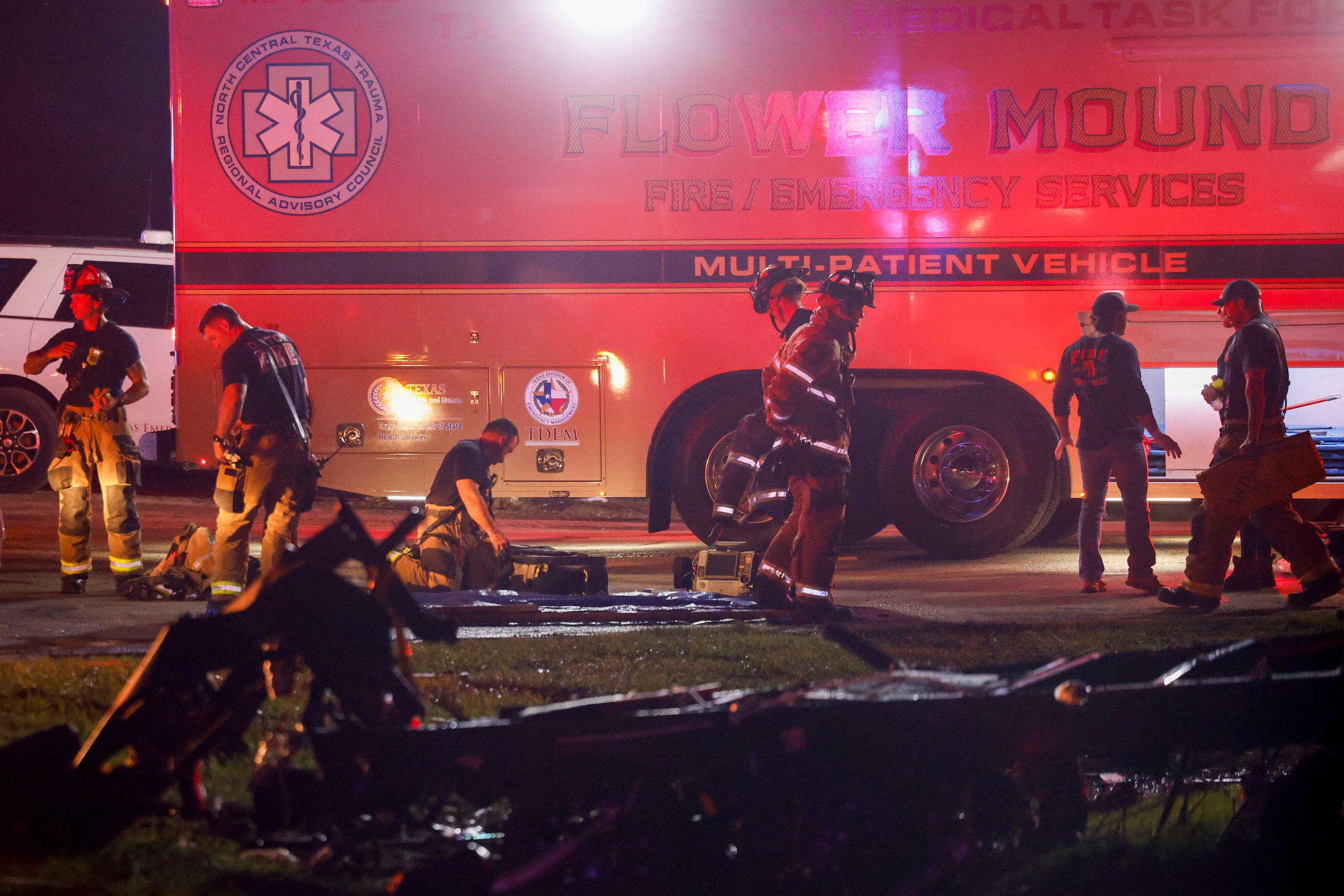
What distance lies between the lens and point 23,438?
10289mm

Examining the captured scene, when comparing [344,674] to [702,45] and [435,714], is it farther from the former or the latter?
[702,45]

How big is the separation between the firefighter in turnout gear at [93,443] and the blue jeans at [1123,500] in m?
5.48

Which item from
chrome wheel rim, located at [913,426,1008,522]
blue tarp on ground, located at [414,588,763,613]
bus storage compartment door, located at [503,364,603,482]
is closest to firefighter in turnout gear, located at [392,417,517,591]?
blue tarp on ground, located at [414,588,763,613]

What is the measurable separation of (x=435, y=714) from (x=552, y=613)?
5.42 feet

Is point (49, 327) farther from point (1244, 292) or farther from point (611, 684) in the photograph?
point (1244, 292)

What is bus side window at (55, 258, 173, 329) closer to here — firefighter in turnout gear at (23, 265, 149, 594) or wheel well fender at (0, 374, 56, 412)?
wheel well fender at (0, 374, 56, 412)

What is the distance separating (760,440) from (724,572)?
780mm

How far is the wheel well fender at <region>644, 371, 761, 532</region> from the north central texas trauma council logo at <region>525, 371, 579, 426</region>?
0.59 m

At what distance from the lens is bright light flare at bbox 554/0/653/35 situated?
7.11 m

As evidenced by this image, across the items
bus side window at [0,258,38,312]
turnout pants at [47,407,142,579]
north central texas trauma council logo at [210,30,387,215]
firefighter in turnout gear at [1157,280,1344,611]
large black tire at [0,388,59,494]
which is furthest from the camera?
bus side window at [0,258,38,312]

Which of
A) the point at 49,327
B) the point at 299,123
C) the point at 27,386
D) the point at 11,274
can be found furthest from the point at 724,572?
the point at 11,274

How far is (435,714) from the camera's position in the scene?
12.4ft

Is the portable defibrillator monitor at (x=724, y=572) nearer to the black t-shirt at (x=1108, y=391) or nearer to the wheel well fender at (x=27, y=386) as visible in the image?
the black t-shirt at (x=1108, y=391)

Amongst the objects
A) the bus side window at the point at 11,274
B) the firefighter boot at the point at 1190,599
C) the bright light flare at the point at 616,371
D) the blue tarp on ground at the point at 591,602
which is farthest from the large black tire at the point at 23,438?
the firefighter boot at the point at 1190,599
